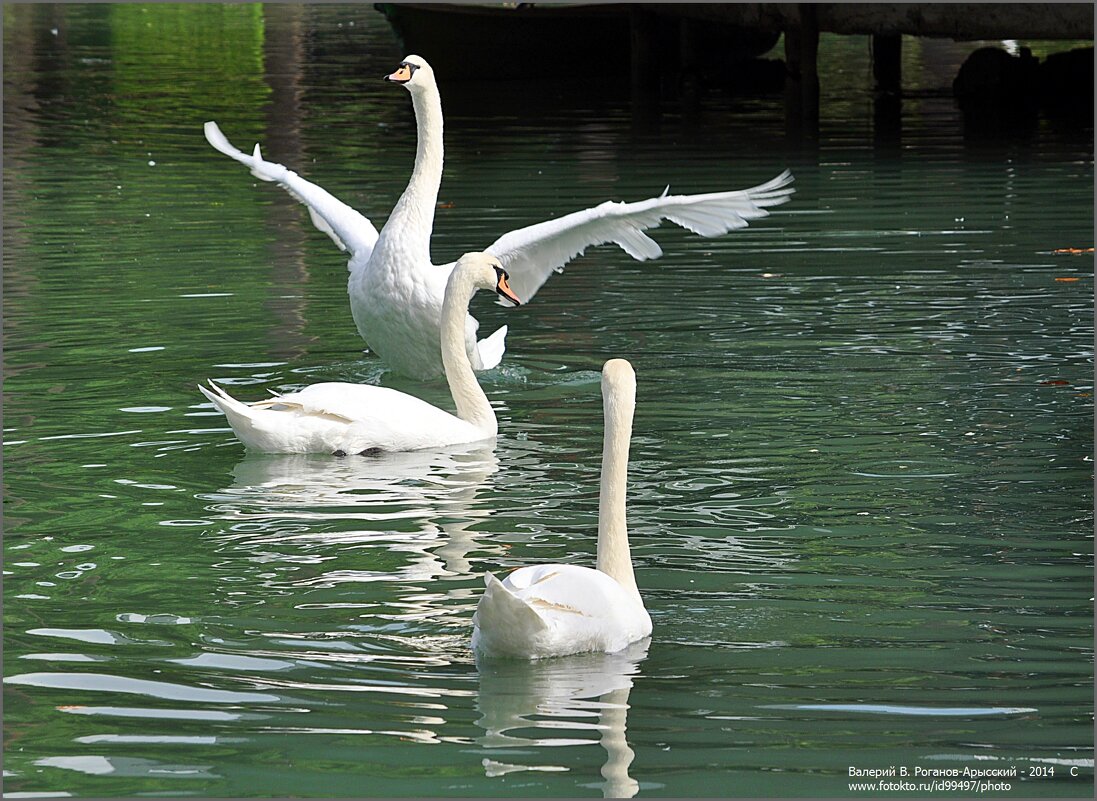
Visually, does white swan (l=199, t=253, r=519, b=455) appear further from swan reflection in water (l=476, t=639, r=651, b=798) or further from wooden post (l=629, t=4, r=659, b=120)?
wooden post (l=629, t=4, r=659, b=120)

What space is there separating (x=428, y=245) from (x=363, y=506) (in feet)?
10.4

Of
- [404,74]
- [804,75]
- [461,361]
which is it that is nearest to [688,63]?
[804,75]

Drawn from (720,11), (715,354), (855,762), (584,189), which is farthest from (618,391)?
(720,11)

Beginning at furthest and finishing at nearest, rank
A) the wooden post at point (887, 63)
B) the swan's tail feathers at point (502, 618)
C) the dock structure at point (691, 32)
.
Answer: the wooden post at point (887, 63) < the dock structure at point (691, 32) < the swan's tail feathers at point (502, 618)

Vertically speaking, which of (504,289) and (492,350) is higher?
(504,289)

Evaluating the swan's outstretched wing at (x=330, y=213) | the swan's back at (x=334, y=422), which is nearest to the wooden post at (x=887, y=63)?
the swan's outstretched wing at (x=330, y=213)

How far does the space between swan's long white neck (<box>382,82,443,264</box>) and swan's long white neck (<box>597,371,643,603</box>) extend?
4.57 m

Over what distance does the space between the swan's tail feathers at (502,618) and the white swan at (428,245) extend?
4.89 m

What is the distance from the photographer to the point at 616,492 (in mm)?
6219

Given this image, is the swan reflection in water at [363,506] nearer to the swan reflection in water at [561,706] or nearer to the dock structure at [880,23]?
the swan reflection in water at [561,706]

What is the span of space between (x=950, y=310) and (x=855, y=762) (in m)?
7.76

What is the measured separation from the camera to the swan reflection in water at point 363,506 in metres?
7.35

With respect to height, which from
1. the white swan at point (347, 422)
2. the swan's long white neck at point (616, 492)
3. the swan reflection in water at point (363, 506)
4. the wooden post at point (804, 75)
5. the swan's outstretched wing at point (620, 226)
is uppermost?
the wooden post at point (804, 75)

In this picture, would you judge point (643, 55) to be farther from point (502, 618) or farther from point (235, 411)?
point (502, 618)
